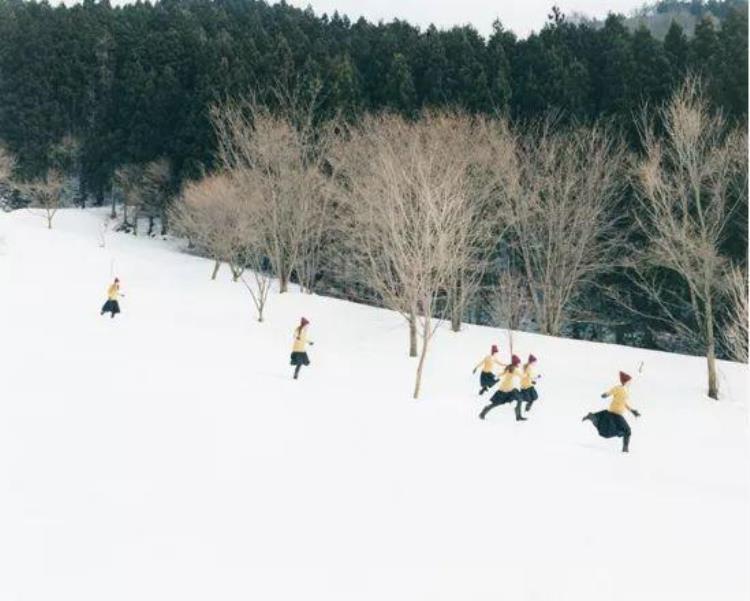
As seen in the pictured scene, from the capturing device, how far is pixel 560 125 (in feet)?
125

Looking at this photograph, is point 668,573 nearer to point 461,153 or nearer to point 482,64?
point 461,153

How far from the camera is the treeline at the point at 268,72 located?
132 ft

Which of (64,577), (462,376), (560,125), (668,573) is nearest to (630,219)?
(560,125)

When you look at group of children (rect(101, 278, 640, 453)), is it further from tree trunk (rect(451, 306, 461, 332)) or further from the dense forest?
the dense forest

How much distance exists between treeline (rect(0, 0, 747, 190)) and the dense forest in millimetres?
157

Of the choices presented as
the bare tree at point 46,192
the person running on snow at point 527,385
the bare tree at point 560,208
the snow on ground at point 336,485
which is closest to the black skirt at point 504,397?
the snow on ground at point 336,485

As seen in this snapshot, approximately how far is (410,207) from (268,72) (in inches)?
1450

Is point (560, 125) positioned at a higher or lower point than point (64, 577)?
higher

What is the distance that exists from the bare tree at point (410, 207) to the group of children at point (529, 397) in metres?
2.29

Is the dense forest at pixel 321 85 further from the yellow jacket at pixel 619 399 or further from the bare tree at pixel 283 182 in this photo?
the yellow jacket at pixel 619 399

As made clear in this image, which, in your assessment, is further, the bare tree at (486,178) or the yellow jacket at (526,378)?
the bare tree at (486,178)

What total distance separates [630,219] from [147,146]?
40.4m

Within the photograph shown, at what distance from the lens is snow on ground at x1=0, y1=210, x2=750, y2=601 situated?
229 inches

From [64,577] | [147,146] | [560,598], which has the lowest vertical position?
[64,577]
